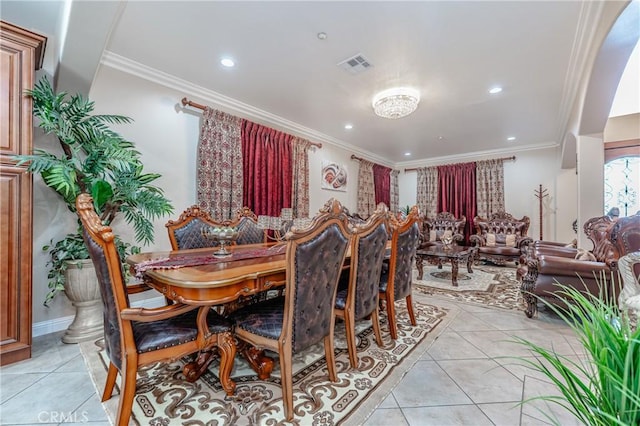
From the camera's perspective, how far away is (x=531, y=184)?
18.8ft

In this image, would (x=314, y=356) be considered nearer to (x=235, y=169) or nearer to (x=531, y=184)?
(x=235, y=169)

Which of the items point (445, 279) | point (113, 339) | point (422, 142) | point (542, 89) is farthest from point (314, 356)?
point (422, 142)

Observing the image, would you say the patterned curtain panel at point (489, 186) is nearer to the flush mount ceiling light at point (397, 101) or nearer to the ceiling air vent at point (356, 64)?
the flush mount ceiling light at point (397, 101)

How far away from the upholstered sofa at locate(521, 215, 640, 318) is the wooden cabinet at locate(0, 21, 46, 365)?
→ 391 centimetres

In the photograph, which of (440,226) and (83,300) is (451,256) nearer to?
(440,226)

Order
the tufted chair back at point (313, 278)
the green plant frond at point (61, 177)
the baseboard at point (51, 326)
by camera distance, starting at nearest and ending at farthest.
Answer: the tufted chair back at point (313, 278) < the green plant frond at point (61, 177) < the baseboard at point (51, 326)

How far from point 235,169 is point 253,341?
2.54 m

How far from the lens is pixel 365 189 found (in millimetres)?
6180

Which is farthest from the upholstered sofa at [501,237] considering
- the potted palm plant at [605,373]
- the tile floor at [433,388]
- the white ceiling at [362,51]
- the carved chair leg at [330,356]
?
the potted palm plant at [605,373]

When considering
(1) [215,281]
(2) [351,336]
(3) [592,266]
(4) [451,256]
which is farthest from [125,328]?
(4) [451,256]

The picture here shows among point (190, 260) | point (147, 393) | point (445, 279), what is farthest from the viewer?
point (445, 279)

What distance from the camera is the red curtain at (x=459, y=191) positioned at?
636 cm

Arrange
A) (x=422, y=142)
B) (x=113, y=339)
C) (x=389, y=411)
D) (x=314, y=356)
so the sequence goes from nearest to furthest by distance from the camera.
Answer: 1. (x=113, y=339)
2. (x=389, y=411)
3. (x=314, y=356)
4. (x=422, y=142)

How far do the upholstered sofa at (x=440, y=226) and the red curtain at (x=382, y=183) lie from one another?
1.15 m
